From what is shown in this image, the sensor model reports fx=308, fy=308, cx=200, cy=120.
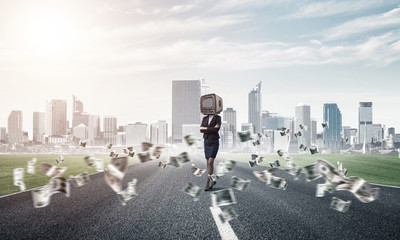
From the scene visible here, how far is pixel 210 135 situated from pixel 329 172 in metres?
4.69

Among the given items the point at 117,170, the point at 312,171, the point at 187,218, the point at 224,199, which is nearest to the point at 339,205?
the point at 312,171

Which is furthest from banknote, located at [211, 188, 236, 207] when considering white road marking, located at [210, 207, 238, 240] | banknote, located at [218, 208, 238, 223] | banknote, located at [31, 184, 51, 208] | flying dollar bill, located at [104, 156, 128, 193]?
banknote, located at [31, 184, 51, 208]

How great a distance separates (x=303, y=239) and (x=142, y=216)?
3.52 m

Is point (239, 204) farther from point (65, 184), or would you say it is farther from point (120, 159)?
point (65, 184)

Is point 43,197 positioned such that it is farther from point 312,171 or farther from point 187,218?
point 312,171

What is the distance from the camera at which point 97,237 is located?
5449 millimetres

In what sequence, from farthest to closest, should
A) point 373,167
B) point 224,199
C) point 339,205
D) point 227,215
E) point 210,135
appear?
point 373,167 → point 210,135 → point 339,205 → point 224,199 → point 227,215

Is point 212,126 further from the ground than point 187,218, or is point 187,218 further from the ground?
point 212,126

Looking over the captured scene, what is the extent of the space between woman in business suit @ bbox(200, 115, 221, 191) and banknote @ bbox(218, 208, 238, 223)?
3584mm

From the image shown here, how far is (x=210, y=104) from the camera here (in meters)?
9.86

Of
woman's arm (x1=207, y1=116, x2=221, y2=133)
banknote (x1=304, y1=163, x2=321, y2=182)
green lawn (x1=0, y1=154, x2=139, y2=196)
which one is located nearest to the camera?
banknote (x1=304, y1=163, x2=321, y2=182)

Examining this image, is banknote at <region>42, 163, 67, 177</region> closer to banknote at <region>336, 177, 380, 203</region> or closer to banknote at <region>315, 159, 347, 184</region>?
banknote at <region>315, 159, 347, 184</region>

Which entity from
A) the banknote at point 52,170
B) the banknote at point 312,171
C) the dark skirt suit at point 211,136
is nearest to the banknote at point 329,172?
the banknote at point 312,171

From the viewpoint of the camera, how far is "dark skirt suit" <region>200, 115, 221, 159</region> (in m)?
10.8
